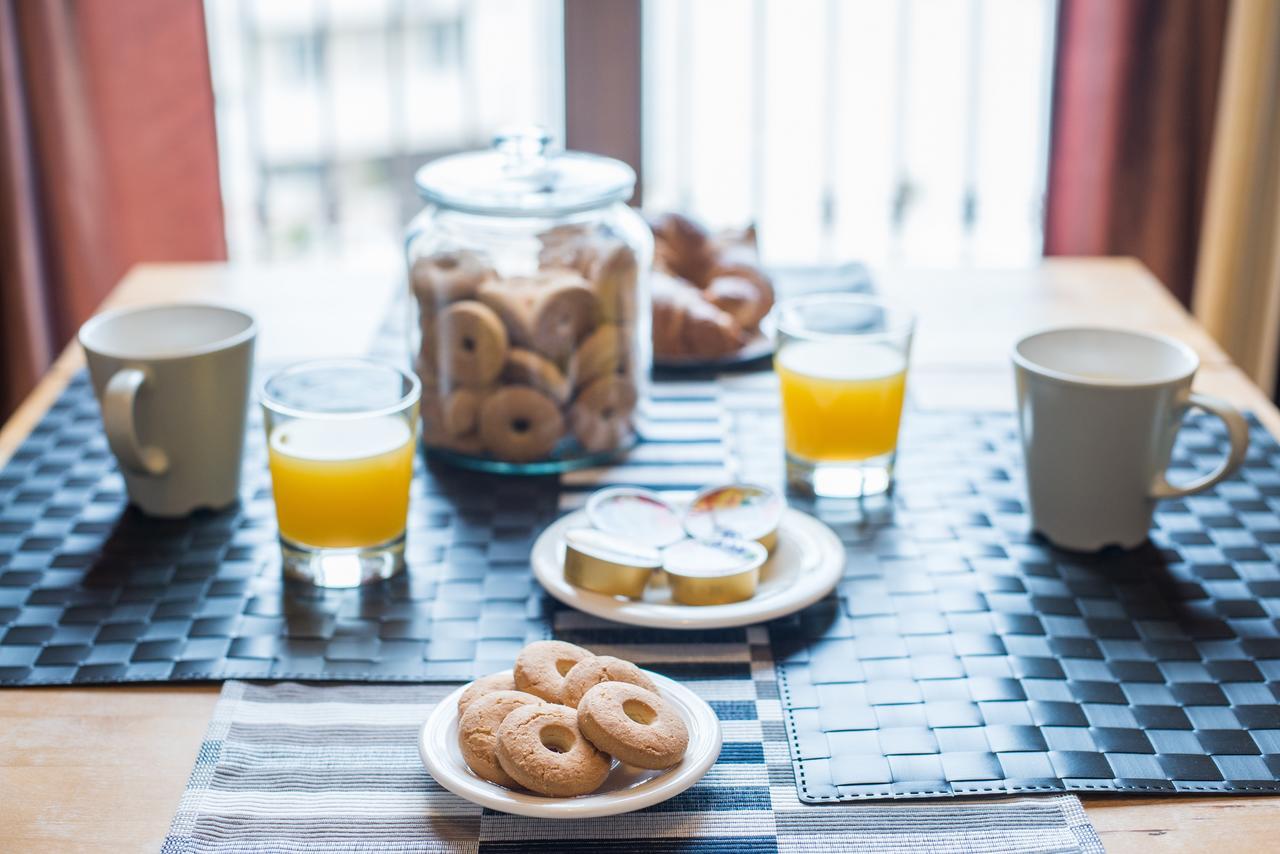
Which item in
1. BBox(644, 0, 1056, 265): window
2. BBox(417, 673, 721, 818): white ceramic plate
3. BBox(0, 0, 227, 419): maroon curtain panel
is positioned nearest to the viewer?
BBox(417, 673, 721, 818): white ceramic plate

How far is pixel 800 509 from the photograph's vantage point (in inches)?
43.4

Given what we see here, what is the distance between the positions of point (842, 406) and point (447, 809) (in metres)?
0.52

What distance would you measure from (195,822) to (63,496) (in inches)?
19.3

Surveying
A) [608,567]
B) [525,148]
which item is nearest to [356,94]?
[525,148]

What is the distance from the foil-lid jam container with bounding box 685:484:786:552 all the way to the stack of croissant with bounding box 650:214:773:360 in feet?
1.30

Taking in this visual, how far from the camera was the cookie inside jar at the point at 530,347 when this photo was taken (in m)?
1.13

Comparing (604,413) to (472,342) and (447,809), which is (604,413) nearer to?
(472,342)

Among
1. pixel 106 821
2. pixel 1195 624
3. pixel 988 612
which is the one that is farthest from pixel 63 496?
pixel 1195 624

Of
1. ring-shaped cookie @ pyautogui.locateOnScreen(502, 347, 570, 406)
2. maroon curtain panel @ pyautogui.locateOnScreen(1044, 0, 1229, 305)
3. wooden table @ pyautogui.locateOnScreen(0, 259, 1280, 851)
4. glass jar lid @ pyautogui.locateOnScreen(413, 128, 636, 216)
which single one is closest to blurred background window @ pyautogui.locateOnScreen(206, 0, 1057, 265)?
maroon curtain panel @ pyautogui.locateOnScreen(1044, 0, 1229, 305)

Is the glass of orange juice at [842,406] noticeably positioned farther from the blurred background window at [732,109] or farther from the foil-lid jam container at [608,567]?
the blurred background window at [732,109]

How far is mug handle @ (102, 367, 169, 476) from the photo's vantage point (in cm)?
103

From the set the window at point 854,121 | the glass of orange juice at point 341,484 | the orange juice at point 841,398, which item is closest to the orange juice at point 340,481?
the glass of orange juice at point 341,484

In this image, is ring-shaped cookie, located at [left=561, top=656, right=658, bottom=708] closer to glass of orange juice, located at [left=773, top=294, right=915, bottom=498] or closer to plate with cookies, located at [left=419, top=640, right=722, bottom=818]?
plate with cookies, located at [left=419, top=640, right=722, bottom=818]

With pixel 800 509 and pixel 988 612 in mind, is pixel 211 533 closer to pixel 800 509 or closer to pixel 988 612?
pixel 800 509
